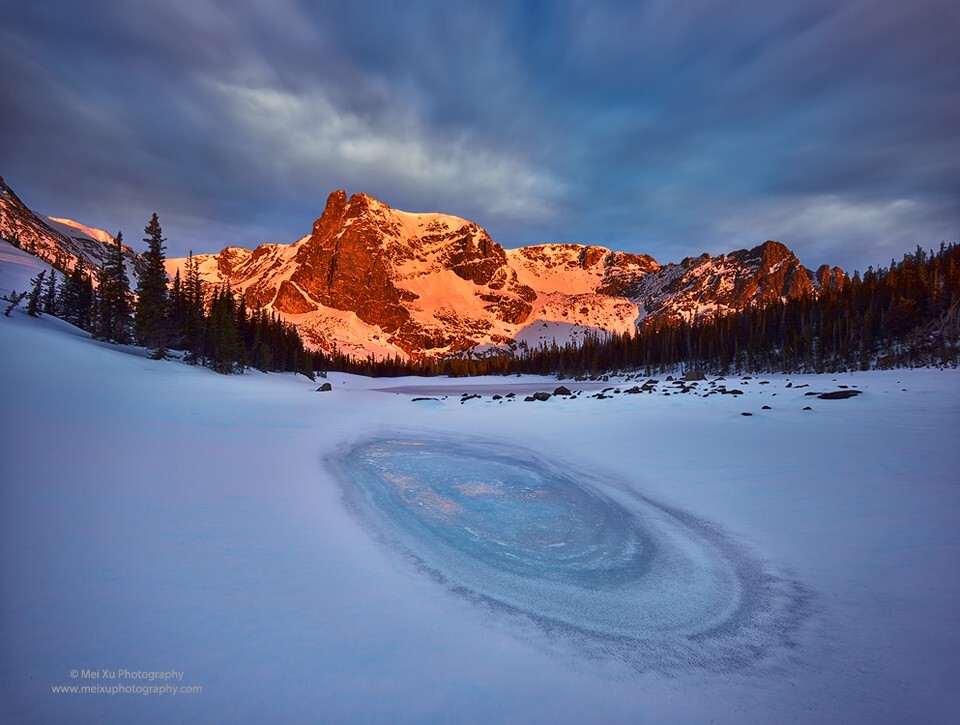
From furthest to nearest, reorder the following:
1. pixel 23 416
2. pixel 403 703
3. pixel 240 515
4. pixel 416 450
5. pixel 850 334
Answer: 1. pixel 850 334
2. pixel 416 450
3. pixel 23 416
4. pixel 240 515
5. pixel 403 703

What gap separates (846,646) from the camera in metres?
3.40

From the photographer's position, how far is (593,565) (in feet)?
16.3

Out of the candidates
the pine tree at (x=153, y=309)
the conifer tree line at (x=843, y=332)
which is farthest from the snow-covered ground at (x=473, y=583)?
the conifer tree line at (x=843, y=332)

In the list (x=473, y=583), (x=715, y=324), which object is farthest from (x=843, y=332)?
(x=473, y=583)

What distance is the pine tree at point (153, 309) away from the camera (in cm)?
3097

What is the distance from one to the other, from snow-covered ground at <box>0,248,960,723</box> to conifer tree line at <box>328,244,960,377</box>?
1580 inches

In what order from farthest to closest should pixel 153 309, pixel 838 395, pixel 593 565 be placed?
1. pixel 153 309
2. pixel 838 395
3. pixel 593 565

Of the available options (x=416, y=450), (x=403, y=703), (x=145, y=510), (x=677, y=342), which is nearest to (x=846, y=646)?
(x=403, y=703)

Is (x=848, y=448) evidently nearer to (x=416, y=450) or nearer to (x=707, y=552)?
(x=707, y=552)

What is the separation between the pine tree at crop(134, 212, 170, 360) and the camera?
30969mm

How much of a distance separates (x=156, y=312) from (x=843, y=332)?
2964 inches

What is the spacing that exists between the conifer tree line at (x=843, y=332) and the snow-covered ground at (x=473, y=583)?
4013 cm

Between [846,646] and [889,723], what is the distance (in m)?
0.92

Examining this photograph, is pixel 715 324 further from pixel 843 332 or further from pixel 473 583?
pixel 473 583
